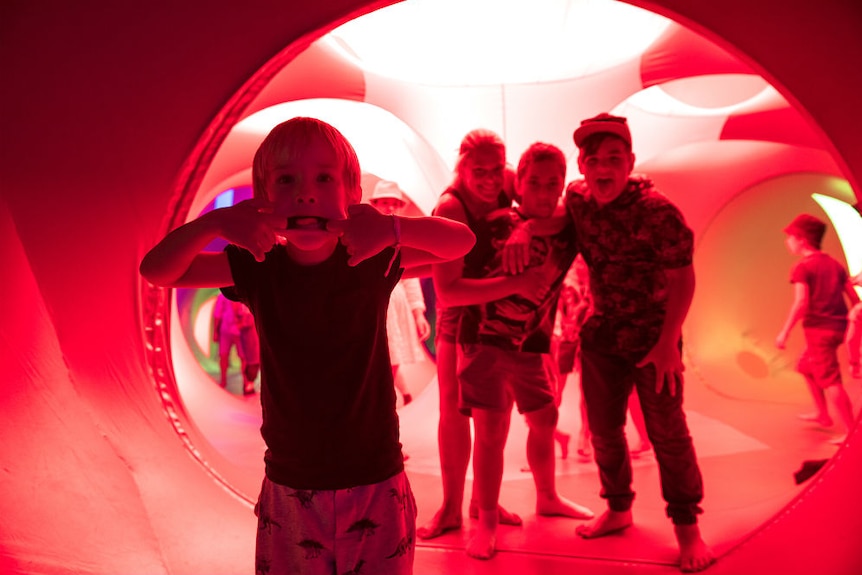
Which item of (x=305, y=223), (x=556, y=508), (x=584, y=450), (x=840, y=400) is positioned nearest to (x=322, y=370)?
(x=305, y=223)

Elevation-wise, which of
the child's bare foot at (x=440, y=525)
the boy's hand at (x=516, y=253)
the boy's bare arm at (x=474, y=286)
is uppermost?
the boy's hand at (x=516, y=253)

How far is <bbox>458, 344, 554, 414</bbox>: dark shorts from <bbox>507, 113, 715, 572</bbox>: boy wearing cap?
207 millimetres

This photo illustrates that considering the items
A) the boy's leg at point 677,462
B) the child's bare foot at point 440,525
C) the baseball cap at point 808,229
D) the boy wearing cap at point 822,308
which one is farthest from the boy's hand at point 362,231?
the baseball cap at point 808,229

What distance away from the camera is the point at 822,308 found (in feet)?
13.6

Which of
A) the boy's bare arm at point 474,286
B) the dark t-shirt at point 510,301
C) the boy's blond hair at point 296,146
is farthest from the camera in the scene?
the dark t-shirt at point 510,301

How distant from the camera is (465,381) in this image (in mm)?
2285

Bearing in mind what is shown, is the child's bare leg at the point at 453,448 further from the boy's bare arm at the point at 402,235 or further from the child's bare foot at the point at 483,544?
the boy's bare arm at the point at 402,235

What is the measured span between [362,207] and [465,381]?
3.92ft

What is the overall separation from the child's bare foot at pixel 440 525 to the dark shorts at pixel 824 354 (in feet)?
8.25

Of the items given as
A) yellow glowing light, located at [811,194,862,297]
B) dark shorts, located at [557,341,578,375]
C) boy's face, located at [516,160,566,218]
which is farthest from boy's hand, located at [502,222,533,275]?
yellow glowing light, located at [811,194,862,297]

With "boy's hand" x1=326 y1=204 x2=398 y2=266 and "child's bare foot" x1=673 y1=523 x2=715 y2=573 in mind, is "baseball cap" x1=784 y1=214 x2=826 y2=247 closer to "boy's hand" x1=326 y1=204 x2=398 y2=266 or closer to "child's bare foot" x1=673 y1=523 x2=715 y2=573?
"child's bare foot" x1=673 y1=523 x2=715 y2=573

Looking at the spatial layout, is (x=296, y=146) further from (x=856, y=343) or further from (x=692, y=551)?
(x=856, y=343)

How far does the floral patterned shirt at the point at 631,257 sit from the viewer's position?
2.10 metres

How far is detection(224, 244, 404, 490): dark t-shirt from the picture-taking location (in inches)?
49.3
